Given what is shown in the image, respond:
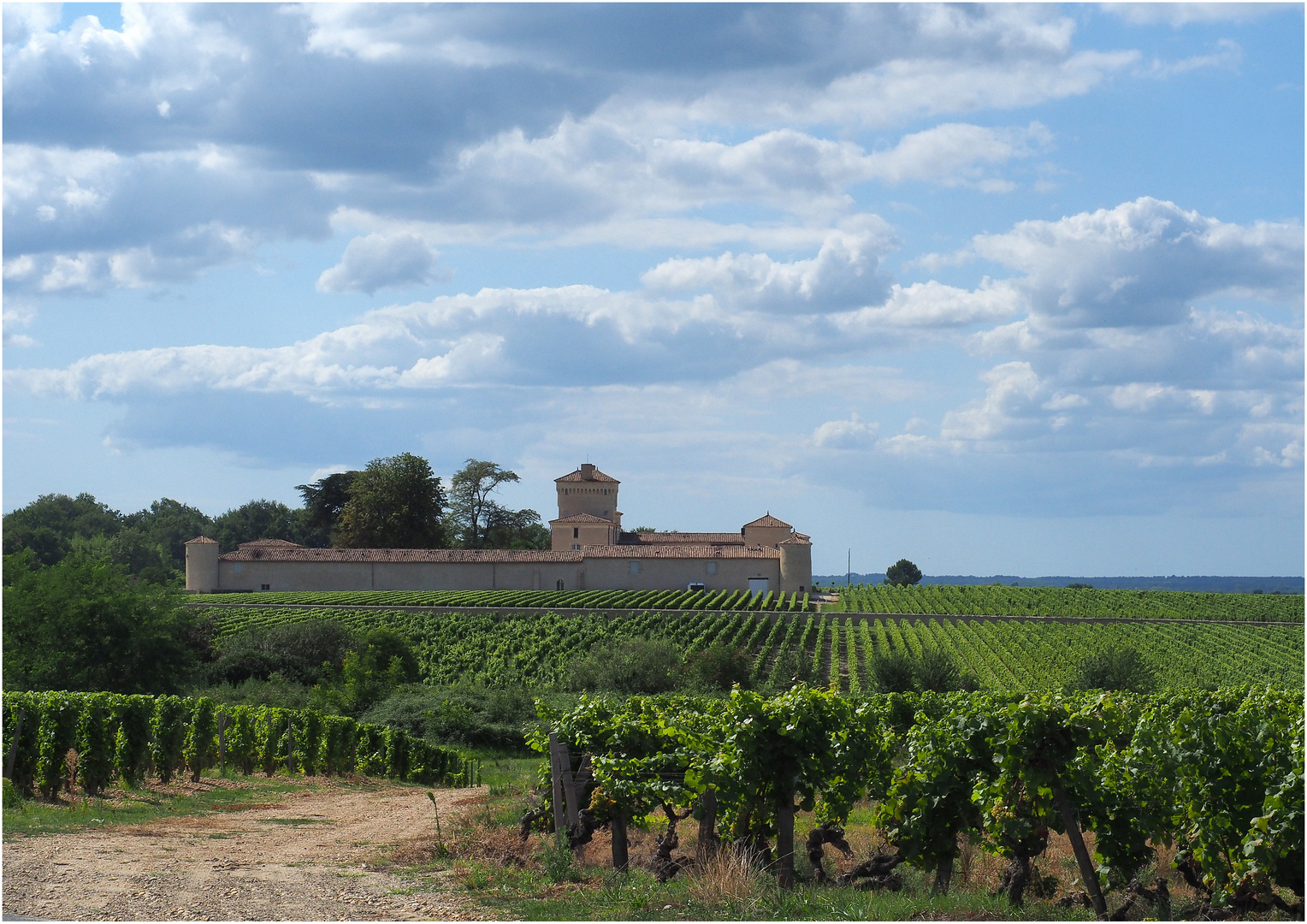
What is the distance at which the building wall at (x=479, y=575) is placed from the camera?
6694 cm

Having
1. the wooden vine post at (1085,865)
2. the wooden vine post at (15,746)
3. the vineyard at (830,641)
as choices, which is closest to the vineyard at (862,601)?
the vineyard at (830,641)

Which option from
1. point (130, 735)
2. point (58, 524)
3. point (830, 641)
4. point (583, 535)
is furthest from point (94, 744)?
point (58, 524)

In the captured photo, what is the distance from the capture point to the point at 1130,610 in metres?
61.0

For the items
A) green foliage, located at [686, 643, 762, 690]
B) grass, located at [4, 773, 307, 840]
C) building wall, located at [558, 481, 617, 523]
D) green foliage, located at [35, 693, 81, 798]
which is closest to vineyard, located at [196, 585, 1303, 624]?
green foliage, located at [686, 643, 762, 690]

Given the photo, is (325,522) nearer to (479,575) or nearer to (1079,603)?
(479,575)

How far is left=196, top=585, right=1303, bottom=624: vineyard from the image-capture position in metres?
57.9

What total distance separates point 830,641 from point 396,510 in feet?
137

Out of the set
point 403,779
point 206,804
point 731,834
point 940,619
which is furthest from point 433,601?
point 731,834

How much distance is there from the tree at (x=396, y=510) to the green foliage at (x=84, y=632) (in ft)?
177

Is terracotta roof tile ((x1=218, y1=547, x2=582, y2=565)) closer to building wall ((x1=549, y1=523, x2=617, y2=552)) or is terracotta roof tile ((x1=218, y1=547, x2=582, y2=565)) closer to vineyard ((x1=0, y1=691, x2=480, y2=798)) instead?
building wall ((x1=549, y1=523, x2=617, y2=552))

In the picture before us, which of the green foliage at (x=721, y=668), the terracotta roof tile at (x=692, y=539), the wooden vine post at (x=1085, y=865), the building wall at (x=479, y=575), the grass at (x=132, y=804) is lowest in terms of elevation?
the green foliage at (x=721, y=668)

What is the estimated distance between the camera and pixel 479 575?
67.2 meters

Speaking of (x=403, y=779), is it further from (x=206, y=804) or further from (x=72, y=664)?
(x=72, y=664)

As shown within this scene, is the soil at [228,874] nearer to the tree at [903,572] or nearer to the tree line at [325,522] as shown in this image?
the tree line at [325,522]
